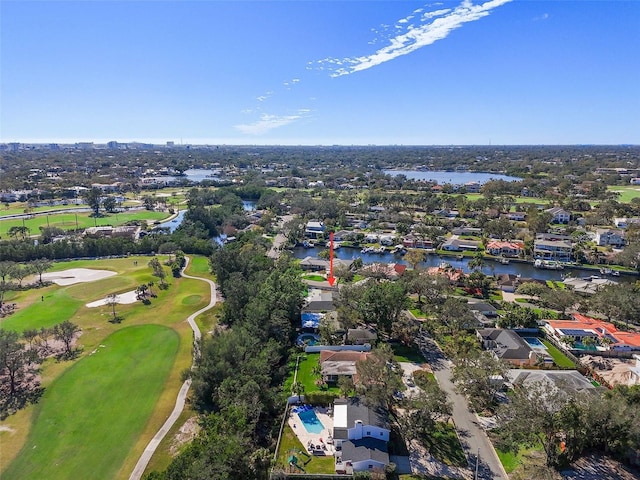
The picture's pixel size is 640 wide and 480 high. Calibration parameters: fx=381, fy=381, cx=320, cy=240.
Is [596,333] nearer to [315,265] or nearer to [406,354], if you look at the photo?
[406,354]

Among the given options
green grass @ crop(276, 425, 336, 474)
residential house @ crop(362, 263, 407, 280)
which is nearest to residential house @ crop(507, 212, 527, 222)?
residential house @ crop(362, 263, 407, 280)

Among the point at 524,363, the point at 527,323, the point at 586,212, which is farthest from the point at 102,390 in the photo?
the point at 586,212

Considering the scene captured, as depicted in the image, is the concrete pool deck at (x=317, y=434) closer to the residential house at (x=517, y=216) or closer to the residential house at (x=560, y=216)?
the residential house at (x=517, y=216)

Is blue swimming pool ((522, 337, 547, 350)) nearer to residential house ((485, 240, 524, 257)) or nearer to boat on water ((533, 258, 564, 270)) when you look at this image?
boat on water ((533, 258, 564, 270))

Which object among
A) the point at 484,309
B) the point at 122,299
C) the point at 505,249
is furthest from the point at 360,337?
the point at 505,249

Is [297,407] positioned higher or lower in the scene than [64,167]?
lower

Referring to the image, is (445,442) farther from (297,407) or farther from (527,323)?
(527,323)

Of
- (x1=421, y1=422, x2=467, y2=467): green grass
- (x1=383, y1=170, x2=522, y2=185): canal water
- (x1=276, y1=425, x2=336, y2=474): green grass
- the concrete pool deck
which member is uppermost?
(x1=383, y1=170, x2=522, y2=185): canal water
